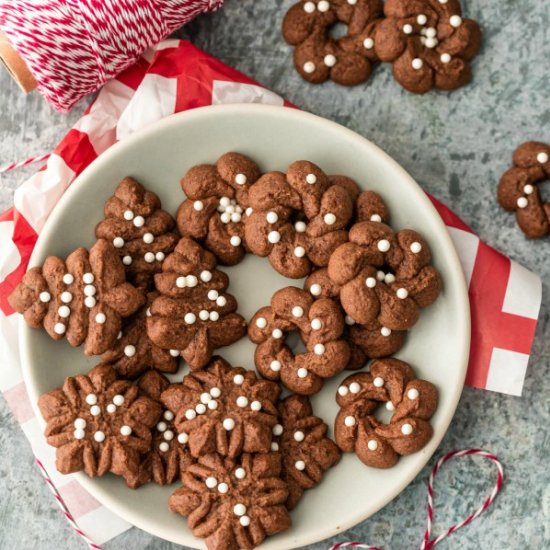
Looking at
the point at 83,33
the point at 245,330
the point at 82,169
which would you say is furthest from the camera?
the point at 82,169

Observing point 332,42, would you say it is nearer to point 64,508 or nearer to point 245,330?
point 245,330

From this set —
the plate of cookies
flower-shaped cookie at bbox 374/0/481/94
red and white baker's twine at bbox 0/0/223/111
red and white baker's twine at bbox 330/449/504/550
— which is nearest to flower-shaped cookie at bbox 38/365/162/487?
the plate of cookies

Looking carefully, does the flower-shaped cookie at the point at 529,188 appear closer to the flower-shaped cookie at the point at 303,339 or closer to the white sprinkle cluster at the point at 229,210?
the flower-shaped cookie at the point at 303,339

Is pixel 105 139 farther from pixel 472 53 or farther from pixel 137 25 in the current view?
pixel 472 53

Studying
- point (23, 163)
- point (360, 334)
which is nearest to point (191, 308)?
point (360, 334)

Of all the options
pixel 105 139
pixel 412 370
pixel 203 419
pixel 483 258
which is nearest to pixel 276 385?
pixel 203 419

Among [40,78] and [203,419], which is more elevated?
[40,78]

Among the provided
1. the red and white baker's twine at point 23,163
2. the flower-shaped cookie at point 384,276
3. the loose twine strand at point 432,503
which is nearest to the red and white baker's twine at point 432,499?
the loose twine strand at point 432,503
